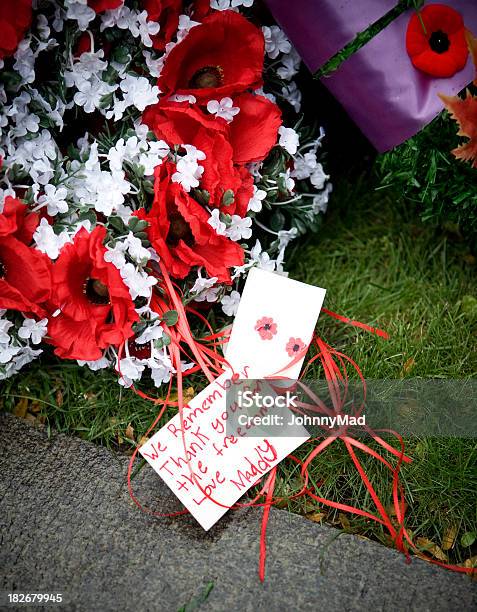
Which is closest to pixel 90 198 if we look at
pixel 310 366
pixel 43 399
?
pixel 43 399

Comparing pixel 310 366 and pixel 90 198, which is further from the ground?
pixel 90 198

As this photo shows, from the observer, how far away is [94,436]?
48.4 inches

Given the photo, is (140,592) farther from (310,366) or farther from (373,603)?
(310,366)

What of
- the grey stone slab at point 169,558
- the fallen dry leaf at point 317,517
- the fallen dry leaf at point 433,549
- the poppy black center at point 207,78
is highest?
the poppy black center at point 207,78

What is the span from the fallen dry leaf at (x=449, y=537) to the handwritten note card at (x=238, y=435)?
1.02ft

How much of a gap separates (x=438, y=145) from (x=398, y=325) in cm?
40

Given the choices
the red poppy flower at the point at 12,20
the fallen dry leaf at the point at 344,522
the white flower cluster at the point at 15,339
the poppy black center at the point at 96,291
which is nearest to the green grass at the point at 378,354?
the fallen dry leaf at the point at 344,522

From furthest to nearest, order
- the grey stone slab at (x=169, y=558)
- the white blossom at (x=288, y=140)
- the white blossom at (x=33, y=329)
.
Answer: the white blossom at (x=288, y=140), the white blossom at (x=33, y=329), the grey stone slab at (x=169, y=558)

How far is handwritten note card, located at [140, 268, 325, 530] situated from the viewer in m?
1.11

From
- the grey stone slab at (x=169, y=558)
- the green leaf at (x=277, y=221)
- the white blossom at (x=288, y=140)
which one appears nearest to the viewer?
the grey stone slab at (x=169, y=558)

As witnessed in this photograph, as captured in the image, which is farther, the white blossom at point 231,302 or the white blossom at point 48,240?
the white blossom at point 231,302

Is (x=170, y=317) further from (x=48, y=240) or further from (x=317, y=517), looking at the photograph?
(x=317, y=517)

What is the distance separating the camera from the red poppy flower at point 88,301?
1048 millimetres

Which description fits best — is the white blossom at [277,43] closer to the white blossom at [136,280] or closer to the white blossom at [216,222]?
the white blossom at [216,222]
